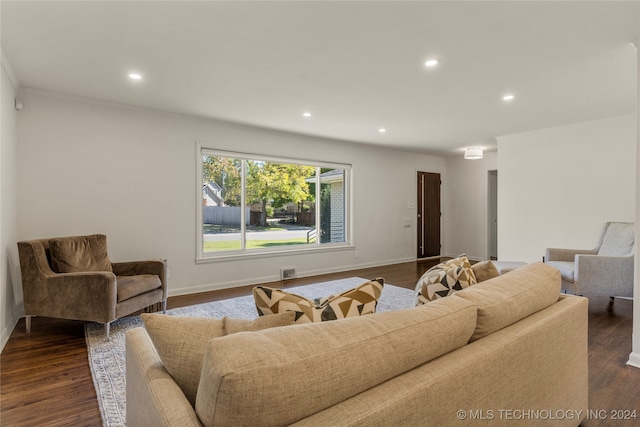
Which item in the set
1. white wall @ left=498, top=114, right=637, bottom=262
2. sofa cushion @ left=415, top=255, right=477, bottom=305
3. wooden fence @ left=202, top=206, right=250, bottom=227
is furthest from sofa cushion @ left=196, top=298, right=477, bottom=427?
white wall @ left=498, top=114, right=637, bottom=262

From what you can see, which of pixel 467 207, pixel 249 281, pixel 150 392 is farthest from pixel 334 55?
pixel 467 207

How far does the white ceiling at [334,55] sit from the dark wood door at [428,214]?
3281 mm

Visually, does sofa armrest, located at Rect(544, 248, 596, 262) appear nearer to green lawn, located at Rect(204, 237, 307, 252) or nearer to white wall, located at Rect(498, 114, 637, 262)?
white wall, located at Rect(498, 114, 637, 262)

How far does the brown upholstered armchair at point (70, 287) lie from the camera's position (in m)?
2.87

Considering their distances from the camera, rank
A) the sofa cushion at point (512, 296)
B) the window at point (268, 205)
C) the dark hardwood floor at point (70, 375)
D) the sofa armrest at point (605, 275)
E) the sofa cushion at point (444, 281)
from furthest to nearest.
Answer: the window at point (268, 205), the sofa armrest at point (605, 275), the dark hardwood floor at point (70, 375), the sofa cushion at point (444, 281), the sofa cushion at point (512, 296)

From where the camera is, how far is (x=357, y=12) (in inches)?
82.0

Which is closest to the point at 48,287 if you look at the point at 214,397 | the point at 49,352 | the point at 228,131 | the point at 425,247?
the point at 49,352

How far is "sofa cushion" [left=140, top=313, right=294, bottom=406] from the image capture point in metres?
0.91

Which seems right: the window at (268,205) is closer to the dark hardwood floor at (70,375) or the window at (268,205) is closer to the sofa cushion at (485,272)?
the dark hardwood floor at (70,375)

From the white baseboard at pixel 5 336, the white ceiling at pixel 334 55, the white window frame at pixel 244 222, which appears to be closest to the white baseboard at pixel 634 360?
the white ceiling at pixel 334 55

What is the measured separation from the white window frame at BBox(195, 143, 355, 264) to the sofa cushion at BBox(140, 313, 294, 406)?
12.3ft

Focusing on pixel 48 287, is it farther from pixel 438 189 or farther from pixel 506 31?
pixel 438 189

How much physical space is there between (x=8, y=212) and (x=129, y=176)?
1.22m

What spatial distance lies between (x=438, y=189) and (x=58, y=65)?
715 centimetres
